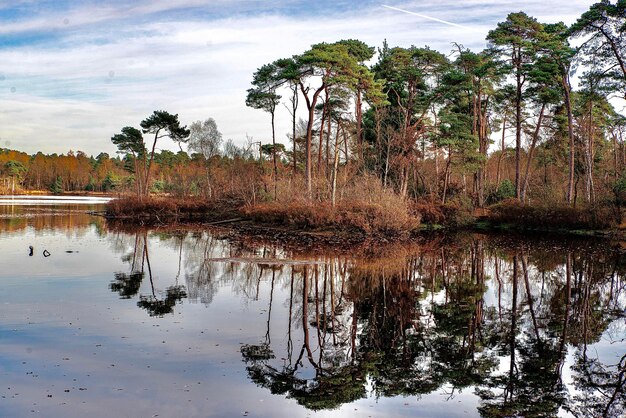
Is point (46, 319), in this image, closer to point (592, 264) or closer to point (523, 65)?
point (592, 264)

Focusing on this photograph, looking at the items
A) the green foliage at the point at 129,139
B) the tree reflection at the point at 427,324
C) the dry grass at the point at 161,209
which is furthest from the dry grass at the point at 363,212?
the green foliage at the point at 129,139

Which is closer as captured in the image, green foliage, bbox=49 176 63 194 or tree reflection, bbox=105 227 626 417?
tree reflection, bbox=105 227 626 417

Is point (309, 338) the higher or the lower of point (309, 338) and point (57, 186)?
the lower

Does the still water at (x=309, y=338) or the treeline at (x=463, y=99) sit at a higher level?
the treeline at (x=463, y=99)

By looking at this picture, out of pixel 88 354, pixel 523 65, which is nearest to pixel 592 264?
pixel 88 354

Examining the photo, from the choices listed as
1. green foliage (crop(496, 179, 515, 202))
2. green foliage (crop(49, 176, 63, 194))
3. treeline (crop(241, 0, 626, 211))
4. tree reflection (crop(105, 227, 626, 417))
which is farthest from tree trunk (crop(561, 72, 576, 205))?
green foliage (crop(49, 176, 63, 194))

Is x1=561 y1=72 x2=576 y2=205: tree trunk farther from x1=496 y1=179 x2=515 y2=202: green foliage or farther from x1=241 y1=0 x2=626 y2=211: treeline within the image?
x1=496 y1=179 x2=515 y2=202: green foliage

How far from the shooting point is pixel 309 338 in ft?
29.2

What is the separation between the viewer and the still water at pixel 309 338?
20.4 ft

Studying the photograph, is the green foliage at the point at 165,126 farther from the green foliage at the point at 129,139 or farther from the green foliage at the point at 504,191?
the green foliage at the point at 504,191

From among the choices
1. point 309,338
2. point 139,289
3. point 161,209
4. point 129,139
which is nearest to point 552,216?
point 139,289

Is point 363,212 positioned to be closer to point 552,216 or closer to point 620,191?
point 552,216

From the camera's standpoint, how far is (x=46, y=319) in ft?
32.3

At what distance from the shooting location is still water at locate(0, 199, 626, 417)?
6230 millimetres
